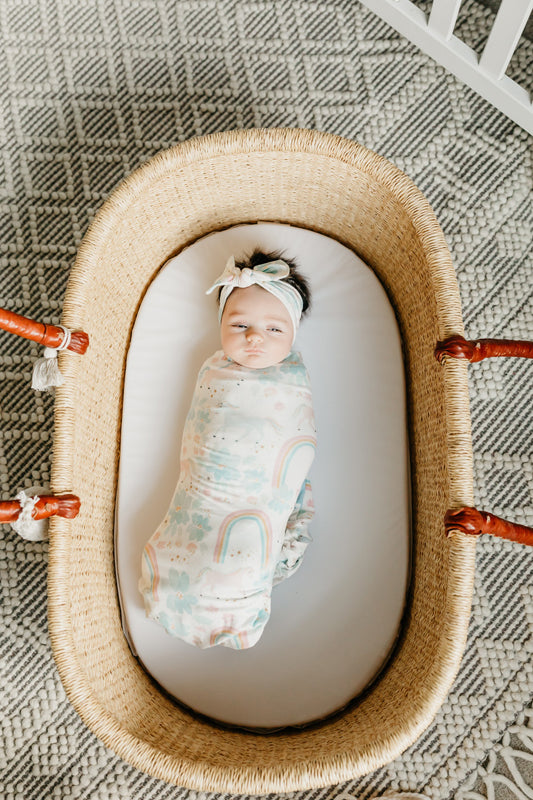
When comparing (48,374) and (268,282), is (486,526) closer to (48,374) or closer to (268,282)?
(268,282)

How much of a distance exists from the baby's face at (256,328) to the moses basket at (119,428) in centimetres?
21

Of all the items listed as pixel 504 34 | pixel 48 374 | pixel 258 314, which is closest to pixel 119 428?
pixel 48 374

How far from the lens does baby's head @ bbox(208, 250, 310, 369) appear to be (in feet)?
3.60

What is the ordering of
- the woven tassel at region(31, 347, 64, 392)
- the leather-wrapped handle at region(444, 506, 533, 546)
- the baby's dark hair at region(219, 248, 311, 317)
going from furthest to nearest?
the baby's dark hair at region(219, 248, 311, 317) < the woven tassel at region(31, 347, 64, 392) < the leather-wrapped handle at region(444, 506, 533, 546)

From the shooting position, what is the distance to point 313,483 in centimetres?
118

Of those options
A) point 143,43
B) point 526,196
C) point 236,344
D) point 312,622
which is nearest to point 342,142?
point 236,344

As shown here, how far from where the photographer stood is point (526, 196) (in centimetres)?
137

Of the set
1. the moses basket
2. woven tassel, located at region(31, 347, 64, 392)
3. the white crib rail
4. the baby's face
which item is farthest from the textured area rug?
the baby's face

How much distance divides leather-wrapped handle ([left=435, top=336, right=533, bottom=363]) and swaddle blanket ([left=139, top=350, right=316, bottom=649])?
0.26m

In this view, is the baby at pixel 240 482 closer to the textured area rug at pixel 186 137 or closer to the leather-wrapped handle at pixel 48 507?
the leather-wrapped handle at pixel 48 507

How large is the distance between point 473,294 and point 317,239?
33 cm

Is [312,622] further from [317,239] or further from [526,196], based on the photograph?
[526,196]

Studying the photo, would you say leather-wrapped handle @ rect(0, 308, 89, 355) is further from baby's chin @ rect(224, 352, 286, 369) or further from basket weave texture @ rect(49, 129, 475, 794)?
baby's chin @ rect(224, 352, 286, 369)

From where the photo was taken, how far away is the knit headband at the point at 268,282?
109cm
